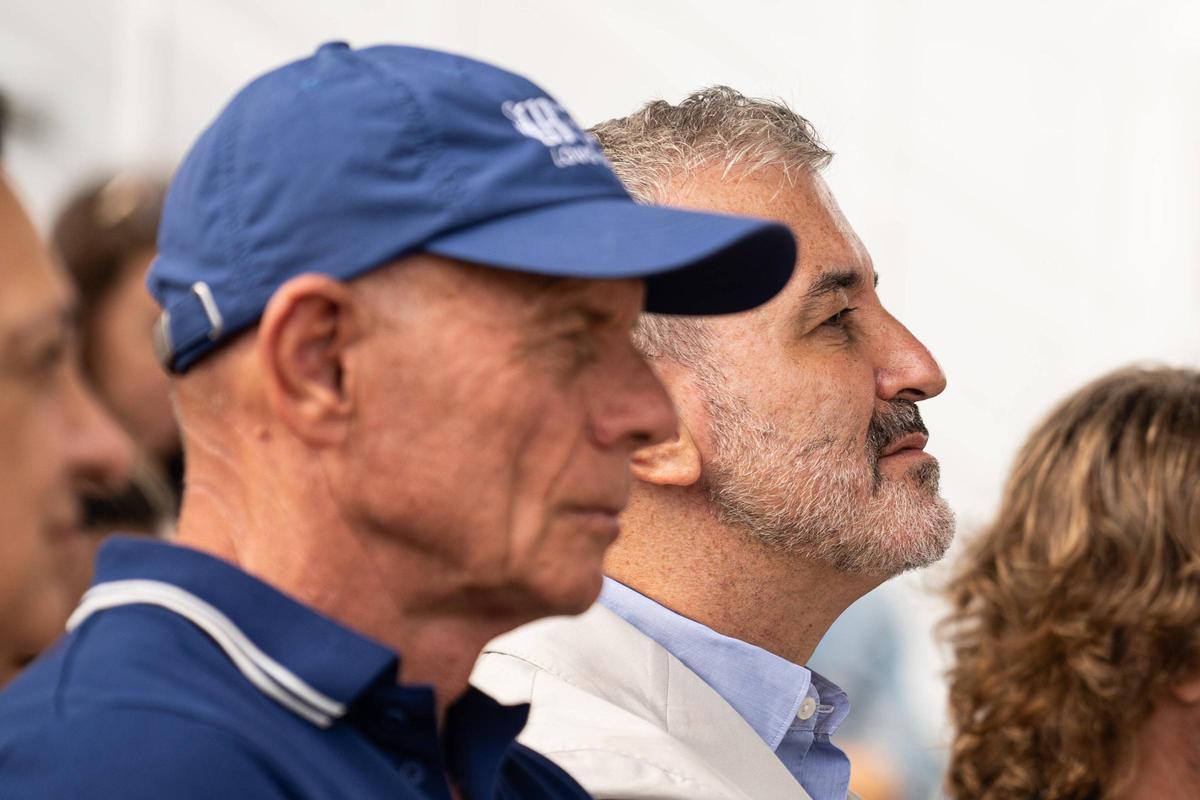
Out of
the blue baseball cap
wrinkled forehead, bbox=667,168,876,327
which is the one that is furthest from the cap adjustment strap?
wrinkled forehead, bbox=667,168,876,327

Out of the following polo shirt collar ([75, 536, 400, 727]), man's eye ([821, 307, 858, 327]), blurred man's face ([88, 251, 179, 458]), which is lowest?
blurred man's face ([88, 251, 179, 458])

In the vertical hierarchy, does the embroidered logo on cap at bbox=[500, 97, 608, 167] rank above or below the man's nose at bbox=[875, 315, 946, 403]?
above

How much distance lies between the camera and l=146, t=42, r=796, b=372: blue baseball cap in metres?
1.24

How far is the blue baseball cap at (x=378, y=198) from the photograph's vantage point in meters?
1.24

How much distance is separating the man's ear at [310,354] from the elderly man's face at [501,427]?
25 millimetres

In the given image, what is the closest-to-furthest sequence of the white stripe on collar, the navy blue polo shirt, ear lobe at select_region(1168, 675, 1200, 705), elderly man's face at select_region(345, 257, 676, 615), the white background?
the navy blue polo shirt
the white stripe on collar
elderly man's face at select_region(345, 257, 676, 615)
ear lobe at select_region(1168, 675, 1200, 705)
the white background

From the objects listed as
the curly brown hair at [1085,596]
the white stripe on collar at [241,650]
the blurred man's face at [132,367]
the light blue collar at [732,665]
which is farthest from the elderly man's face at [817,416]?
the white stripe on collar at [241,650]

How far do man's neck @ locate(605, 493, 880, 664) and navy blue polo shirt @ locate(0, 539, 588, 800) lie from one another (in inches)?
37.9

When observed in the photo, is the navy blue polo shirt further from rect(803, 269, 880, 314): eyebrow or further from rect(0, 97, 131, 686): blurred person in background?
rect(803, 269, 880, 314): eyebrow

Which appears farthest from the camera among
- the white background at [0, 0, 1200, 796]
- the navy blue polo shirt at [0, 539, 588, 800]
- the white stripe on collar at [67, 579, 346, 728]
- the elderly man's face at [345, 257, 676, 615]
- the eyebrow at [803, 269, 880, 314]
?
the white background at [0, 0, 1200, 796]

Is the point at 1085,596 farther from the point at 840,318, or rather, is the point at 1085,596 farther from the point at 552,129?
the point at 552,129

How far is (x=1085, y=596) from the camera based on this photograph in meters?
2.48

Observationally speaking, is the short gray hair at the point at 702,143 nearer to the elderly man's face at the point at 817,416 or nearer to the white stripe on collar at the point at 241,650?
the elderly man's face at the point at 817,416

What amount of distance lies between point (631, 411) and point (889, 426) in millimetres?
1026
